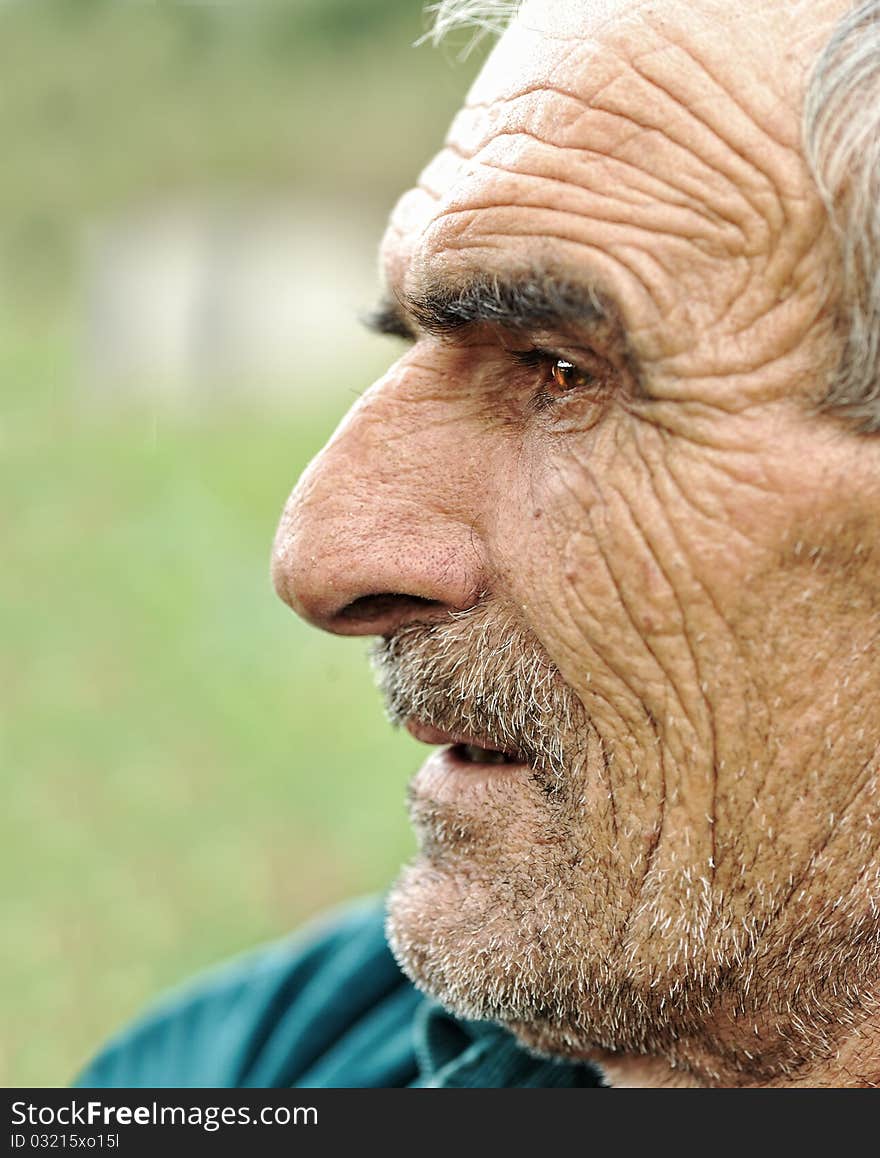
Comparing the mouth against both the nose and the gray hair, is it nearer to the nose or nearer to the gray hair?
the nose

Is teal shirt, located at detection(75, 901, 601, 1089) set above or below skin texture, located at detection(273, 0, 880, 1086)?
below

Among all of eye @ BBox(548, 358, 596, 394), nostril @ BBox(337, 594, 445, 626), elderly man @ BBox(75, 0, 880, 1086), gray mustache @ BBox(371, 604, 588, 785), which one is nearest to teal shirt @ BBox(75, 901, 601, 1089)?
elderly man @ BBox(75, 0, 880, 1086)

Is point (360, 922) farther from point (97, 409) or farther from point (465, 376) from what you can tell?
point (97, 409)

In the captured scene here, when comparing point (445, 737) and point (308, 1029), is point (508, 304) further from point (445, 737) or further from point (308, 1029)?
point (308, 1029)

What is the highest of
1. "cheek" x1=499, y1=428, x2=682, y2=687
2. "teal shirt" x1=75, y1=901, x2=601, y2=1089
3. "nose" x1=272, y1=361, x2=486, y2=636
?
"nose" x1=272, y1=361, x2=486, y2=636

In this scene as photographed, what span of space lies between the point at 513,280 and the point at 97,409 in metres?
8.38

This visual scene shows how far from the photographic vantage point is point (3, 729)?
6.09 m

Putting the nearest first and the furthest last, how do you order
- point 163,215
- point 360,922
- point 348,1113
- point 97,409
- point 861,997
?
point 861,997 → point 348,1113 → point 360,922 → point 97,409 → point 163,215

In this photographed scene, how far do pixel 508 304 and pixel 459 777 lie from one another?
0.63 metres

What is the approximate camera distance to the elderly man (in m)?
1.45

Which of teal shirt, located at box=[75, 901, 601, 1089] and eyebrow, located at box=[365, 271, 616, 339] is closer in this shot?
eyebrow, located at box=[365, 271, 616, 339]

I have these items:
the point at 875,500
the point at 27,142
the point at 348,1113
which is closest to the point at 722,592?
the point at 875,500

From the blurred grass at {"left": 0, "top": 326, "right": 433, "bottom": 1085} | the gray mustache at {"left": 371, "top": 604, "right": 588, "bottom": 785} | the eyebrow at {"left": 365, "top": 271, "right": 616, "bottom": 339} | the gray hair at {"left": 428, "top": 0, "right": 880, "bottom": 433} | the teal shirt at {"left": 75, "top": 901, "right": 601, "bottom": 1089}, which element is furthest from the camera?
the blurred grass at {"left": 0, "top": 326, "right": 433, "bottom": 1085}

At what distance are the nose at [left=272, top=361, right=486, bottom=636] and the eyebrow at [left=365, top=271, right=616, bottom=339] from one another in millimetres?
110
